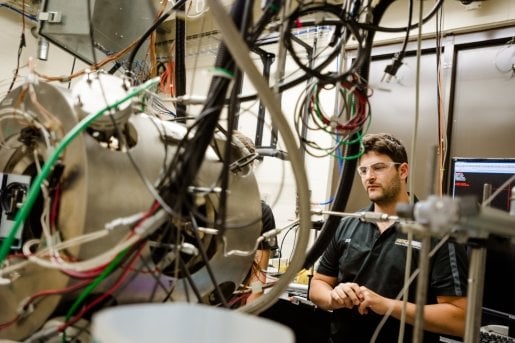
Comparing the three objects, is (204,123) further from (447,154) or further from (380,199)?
(447,154)

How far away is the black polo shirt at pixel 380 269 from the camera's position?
168 cm

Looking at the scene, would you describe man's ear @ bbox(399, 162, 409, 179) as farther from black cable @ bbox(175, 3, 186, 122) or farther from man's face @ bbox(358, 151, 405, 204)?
black cable @ bbox(175, 3, 186, 122)

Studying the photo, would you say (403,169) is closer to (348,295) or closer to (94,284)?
(348,295)

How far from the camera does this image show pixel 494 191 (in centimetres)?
172

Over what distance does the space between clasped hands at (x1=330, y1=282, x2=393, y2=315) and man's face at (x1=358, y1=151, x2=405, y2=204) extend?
49 cm

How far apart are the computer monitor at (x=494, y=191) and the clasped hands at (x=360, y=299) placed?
39 centimetres

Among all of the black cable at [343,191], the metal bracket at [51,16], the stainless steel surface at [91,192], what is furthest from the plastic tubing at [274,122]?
the metal bracket at [51,16]

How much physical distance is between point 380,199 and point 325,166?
1285mm

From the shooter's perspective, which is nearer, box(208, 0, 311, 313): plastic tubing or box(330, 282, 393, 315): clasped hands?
box(208, 0, 311, 313): plastic tubing

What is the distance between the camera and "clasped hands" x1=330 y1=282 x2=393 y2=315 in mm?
1593

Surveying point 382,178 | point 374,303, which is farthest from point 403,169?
point 374,303

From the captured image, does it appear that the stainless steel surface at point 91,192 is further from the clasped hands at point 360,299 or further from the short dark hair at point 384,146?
the short dark hair at point 384,146

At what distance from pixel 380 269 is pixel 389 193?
1.19ft

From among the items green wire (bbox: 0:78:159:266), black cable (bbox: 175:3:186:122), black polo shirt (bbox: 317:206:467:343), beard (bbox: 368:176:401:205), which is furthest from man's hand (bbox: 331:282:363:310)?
green wire (bbox: 0:78:159:266)
